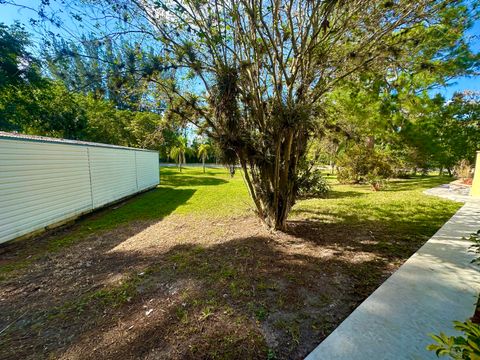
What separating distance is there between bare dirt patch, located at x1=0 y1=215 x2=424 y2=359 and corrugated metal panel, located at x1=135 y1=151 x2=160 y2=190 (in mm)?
6514

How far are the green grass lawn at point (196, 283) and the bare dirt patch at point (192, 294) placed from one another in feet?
0.04

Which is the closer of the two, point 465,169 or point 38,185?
point 38,185

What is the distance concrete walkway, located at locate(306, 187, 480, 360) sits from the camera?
1625mm

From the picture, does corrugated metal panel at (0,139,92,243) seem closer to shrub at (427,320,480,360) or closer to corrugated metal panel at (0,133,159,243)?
corrugated metal panel at (0,133,159,243)

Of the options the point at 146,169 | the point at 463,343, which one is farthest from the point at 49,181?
the point at 463,343

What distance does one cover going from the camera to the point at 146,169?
37.4 ft

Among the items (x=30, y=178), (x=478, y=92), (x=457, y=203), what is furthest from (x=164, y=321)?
(x=478, y=92)

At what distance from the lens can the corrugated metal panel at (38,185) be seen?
14.0 feet

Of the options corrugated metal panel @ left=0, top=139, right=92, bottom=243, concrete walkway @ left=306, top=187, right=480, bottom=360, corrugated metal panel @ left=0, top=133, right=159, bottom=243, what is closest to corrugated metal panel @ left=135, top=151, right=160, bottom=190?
corrugated metal panel @ left=0, top=133, right=159, bottom=243

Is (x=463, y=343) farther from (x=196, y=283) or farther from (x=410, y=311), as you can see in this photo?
(x=196, y=283)

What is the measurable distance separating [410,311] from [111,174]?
886 cm

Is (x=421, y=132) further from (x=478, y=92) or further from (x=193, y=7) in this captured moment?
(x=193, y=7)

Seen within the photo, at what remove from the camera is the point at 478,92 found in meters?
12.6

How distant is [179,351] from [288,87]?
376cm
